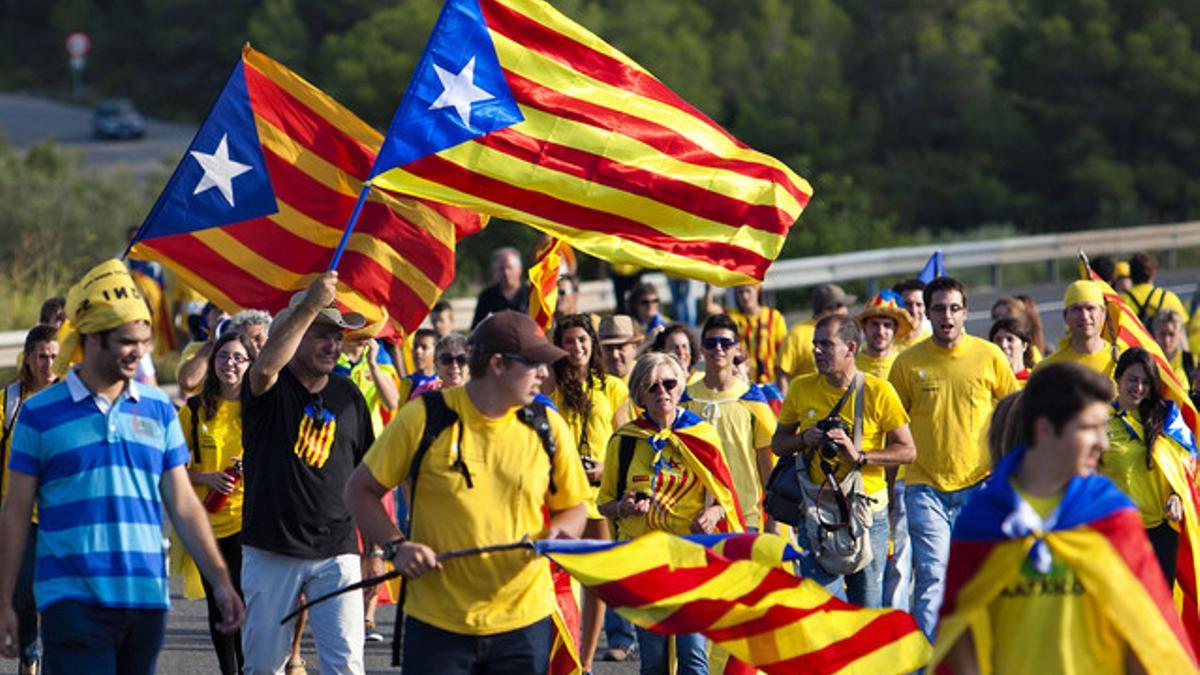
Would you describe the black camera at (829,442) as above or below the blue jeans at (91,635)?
above

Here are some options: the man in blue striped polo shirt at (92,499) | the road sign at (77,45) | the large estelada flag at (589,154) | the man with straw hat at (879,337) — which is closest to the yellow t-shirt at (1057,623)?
the man in blue striped polo shirt at (92,499)

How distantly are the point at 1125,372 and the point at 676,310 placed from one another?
12722mm

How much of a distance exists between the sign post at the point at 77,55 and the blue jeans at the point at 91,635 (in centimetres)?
6649

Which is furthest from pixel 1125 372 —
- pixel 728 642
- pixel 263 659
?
Answer: pixel 263 659

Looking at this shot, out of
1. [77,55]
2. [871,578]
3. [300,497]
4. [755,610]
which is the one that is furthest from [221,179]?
[77,55]

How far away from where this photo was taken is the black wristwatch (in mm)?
6891

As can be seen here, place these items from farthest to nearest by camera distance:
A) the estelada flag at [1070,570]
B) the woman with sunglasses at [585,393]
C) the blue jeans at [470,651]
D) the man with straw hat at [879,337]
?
the man with straw hat at [879,337]
the woman with sunglasses at [585,393]
the blue jeans at [470,651]
the estelada flag at [1070,570]

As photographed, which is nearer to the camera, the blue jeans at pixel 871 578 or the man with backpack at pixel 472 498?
the man with backpack at pixel 472 498

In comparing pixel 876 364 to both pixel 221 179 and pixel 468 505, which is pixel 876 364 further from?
pixel 468 505

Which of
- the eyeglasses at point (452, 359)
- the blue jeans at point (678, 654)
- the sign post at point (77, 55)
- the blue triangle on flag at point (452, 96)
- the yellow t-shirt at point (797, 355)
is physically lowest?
the blue jeans at point (678, 654)

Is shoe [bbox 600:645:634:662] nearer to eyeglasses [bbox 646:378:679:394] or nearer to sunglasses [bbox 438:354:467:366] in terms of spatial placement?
sunglasses [bbox 438:354:467:366]

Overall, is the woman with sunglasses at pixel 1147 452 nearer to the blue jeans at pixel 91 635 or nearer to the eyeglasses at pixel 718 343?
the eyeglasses at pixel 718 343

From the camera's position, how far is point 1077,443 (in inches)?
224

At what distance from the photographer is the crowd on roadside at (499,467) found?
269 inches
